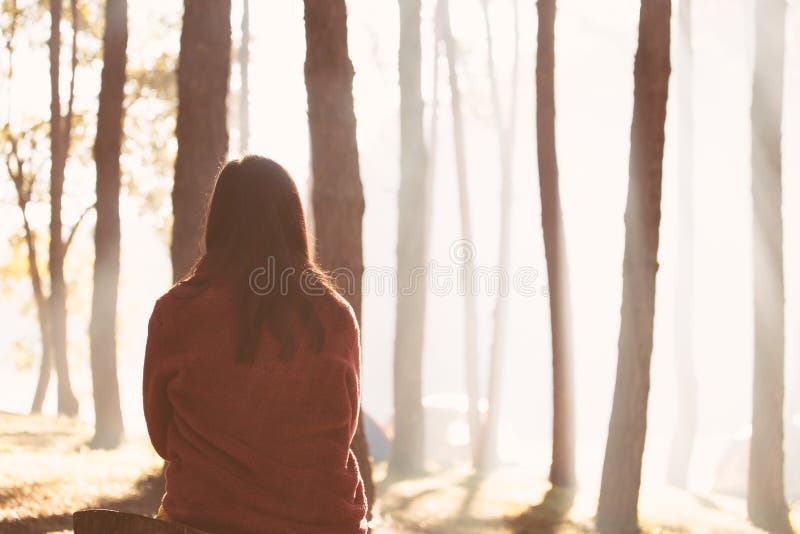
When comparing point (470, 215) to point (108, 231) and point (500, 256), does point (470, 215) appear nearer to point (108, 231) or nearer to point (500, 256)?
point (500, 256)

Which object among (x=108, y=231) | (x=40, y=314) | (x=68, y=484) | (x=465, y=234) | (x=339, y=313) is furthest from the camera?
(x=40, y=314)

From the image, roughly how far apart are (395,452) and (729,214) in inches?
1049

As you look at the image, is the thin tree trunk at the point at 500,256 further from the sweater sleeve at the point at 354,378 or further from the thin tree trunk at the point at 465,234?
the sweater sleeve at the point at 354,378

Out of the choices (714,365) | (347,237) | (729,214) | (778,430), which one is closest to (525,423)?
(714,365)

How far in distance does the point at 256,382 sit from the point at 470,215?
81.7 feet

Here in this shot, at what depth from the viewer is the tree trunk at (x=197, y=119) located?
9.74 meters

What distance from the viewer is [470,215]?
2750 centimetres

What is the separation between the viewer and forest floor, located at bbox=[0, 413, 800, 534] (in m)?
8.70

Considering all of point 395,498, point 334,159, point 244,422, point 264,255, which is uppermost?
point 334,159

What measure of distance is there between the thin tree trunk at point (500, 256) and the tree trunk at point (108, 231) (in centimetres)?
854

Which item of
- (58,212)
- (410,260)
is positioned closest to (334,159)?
(410,260)

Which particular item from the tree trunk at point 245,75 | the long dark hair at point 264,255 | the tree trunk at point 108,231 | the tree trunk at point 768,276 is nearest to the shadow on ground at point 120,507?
the long dark hair at point 264,255

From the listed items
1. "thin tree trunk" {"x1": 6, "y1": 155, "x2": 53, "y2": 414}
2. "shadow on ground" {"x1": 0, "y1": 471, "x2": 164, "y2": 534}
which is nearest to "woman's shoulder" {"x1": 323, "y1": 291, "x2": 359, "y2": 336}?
"shadow on ground" {"x1": 0, "y1": 471, "x2": 164, "y2": 534}

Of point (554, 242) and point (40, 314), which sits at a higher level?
point (554, 242)
